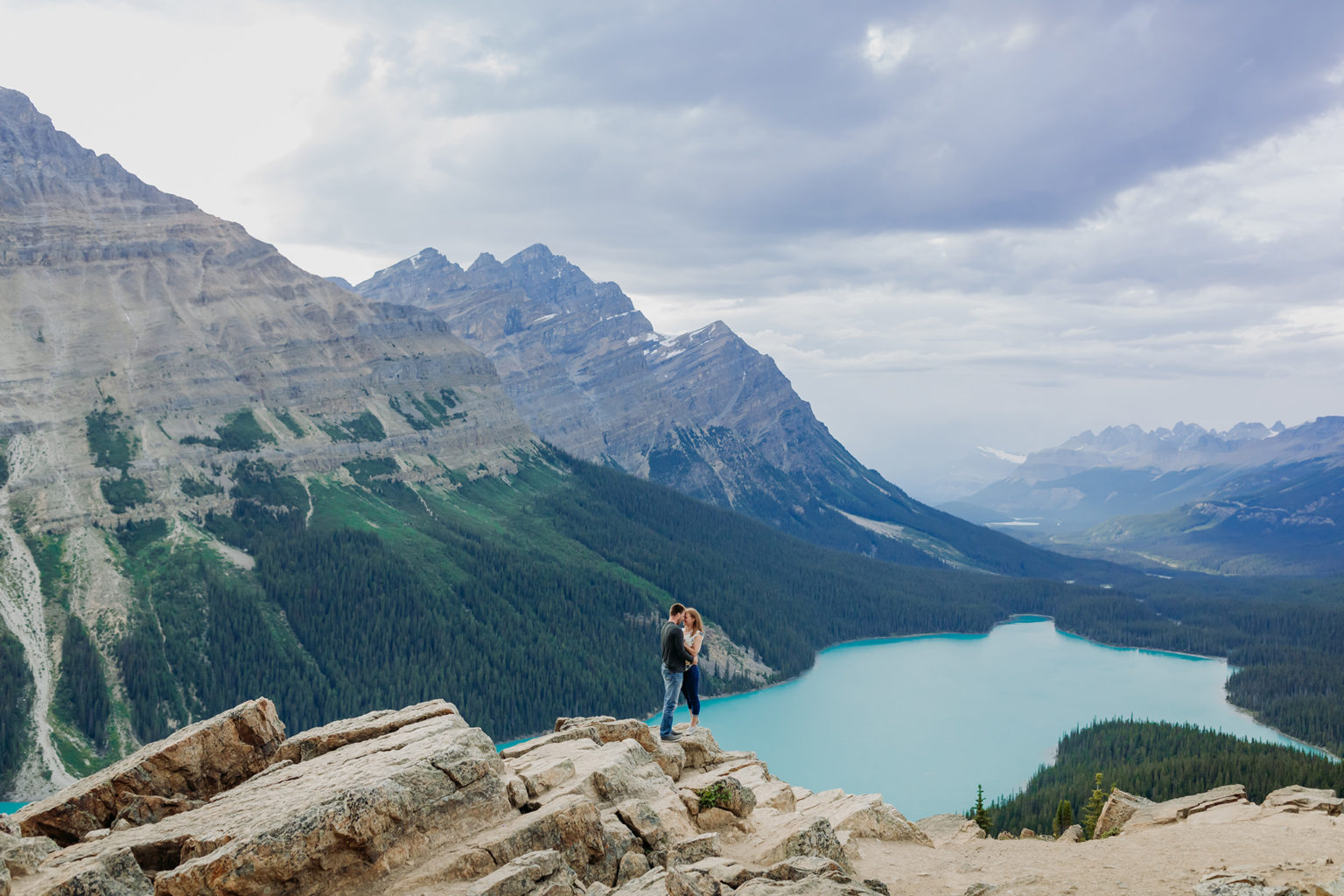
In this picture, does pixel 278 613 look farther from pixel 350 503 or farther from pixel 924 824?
pixel 924 824

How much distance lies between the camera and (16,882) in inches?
794

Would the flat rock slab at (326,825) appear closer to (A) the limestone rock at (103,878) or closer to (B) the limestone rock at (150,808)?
(A) the limestone rock at (103,878)

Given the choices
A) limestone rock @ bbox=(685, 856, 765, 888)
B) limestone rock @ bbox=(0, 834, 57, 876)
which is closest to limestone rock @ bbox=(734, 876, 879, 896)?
limestone rock @ bbox=(685, 856, 765, 888)

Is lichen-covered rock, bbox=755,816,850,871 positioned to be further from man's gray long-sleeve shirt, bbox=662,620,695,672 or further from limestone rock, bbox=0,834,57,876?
limestone rock, bbox=0,834,57,876

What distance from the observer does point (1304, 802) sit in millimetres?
32562

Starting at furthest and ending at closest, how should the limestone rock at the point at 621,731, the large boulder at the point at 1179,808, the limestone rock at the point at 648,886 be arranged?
1. the large boulder at the point at 1179,808
2. the limestone rock at the point at 621,731
3. the limestone rock at the point at 648,886

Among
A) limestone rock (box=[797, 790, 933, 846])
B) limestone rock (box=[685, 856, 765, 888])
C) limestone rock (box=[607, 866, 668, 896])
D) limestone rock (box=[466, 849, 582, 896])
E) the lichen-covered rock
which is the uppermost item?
limestone rock (box=[466, 849, 582, 896])

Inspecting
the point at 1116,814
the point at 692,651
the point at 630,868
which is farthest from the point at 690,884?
the point at 1116,814

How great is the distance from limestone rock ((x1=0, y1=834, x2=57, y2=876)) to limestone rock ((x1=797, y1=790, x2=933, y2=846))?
2074 centimetres

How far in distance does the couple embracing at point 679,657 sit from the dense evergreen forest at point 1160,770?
197ft

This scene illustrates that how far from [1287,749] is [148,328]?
724 ft

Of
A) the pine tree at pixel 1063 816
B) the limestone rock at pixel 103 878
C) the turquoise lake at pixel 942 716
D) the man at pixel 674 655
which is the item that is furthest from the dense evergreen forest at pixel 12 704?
the pine tree at pixel 1063 816

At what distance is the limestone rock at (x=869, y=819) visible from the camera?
27.2 m

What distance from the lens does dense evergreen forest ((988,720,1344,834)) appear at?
80562 mm
